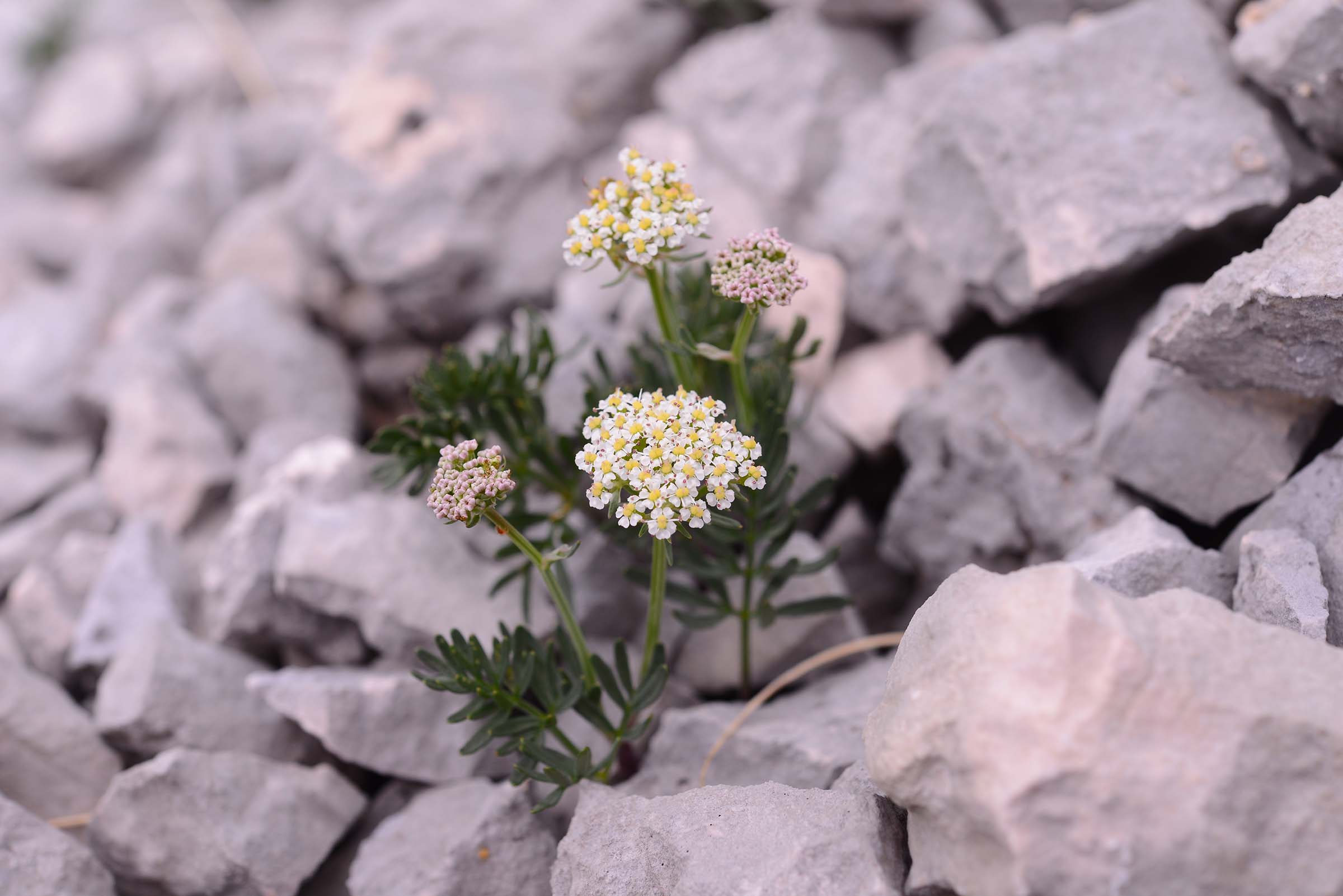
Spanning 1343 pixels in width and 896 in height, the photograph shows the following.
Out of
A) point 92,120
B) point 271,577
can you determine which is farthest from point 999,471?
point 92,120

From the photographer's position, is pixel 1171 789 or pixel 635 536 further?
pixel 635 536

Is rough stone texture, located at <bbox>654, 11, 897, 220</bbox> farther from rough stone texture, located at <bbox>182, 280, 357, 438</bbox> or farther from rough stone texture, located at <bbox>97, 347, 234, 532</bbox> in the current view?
rough stone texture, located at <bbox>97, 347, 234, 532</bbox>

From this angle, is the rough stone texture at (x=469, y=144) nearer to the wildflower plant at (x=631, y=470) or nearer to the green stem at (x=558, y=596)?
the wildflower plant at (x=631, y=470)

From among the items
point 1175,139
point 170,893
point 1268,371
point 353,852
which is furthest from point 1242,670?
point 170,893

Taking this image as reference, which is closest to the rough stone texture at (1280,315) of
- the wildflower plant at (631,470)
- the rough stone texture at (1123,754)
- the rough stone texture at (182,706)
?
the rough stone texture at (1123,754)

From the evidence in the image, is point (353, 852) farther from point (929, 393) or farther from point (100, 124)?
point (100, 124)

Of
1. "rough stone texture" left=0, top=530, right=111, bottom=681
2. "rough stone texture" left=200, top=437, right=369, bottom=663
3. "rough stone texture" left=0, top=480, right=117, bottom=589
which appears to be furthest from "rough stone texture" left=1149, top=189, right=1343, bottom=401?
"rough stone texture" left=0, top=480, right=117, bottom=589

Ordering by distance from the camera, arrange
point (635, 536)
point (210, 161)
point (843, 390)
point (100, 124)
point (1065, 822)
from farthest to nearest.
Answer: point (100, 124)
point (210, 161)
point (843, 390)
point (635, 536)
point (1065, 822)
